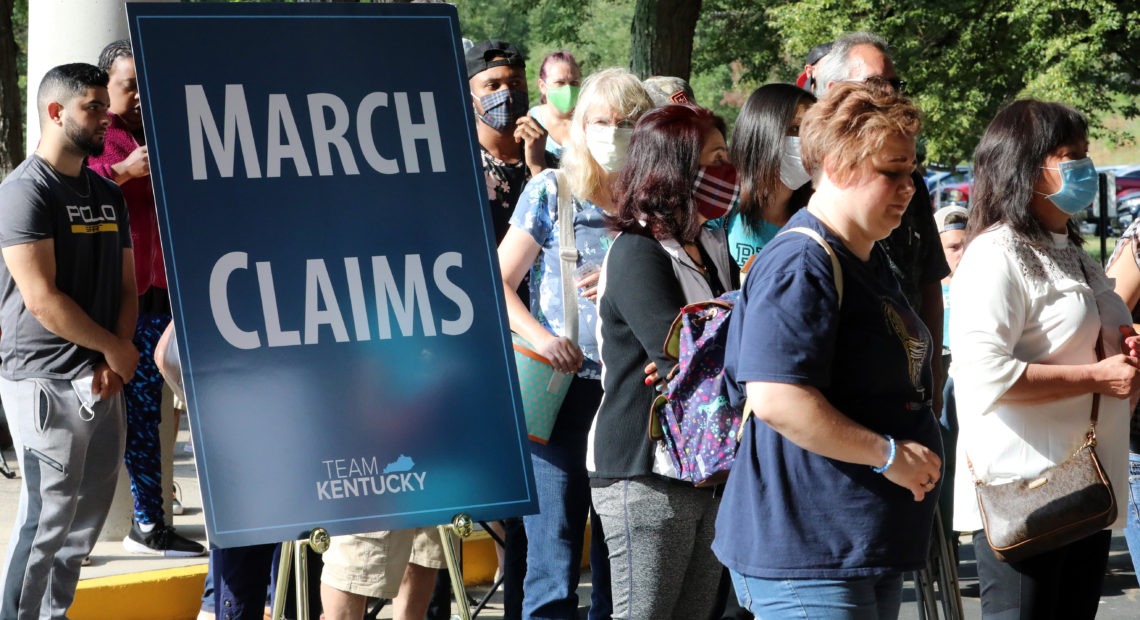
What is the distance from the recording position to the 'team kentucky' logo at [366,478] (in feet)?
10.1

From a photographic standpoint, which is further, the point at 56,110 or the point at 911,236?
A: the point at 56,110

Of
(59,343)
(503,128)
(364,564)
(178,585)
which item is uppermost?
(503,128)

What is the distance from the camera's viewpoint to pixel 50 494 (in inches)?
182

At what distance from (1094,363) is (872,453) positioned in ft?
4.12

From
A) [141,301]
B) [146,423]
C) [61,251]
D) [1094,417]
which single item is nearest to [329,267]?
[61,251]

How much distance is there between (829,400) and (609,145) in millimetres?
1536

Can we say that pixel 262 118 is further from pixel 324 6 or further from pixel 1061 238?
pixel 1061 238

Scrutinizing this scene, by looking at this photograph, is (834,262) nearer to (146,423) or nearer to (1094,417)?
(1094,417)

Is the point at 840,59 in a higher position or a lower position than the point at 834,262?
higher

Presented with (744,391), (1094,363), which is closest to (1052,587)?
(1094,363)

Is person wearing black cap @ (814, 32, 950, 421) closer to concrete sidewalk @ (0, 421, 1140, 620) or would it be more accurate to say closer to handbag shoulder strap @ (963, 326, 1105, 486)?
handbag shoulder strap @ (963, 326, 1105, 486)

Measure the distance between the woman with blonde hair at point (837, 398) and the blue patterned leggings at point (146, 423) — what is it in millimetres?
3562

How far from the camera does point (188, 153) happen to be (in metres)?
3.01

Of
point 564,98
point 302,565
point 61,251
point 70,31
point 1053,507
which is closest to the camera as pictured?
point 302,565
